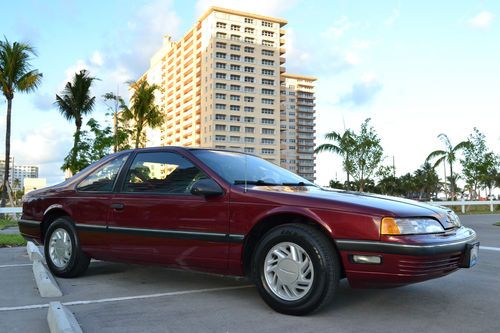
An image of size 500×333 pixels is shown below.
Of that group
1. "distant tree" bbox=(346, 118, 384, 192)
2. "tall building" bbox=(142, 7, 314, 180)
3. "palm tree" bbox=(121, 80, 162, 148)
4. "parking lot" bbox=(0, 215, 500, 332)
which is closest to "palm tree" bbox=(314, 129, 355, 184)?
"distant tree" bbox=(346, 118, 384, 192)

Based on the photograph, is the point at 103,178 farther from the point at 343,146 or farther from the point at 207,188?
the point at 343,146

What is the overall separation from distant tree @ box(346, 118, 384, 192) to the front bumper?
25.4 m

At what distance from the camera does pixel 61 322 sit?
308 centimetres

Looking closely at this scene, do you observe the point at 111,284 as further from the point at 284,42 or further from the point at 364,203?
the point at 284,42

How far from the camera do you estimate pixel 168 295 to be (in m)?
4.46

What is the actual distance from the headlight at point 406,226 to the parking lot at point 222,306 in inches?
27.8

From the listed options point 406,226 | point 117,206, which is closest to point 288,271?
point 406,226

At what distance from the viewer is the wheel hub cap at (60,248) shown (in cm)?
535

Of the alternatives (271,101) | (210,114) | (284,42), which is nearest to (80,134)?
(210,114)

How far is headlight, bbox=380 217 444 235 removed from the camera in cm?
348

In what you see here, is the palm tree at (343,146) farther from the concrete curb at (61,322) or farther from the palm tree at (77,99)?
the concrete curb at (61,322)

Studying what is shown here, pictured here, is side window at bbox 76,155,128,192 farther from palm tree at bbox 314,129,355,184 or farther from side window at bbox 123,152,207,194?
palm tree at bbox 314,129,355,184

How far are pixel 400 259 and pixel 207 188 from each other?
1.73m

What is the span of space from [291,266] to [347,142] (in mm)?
25415
